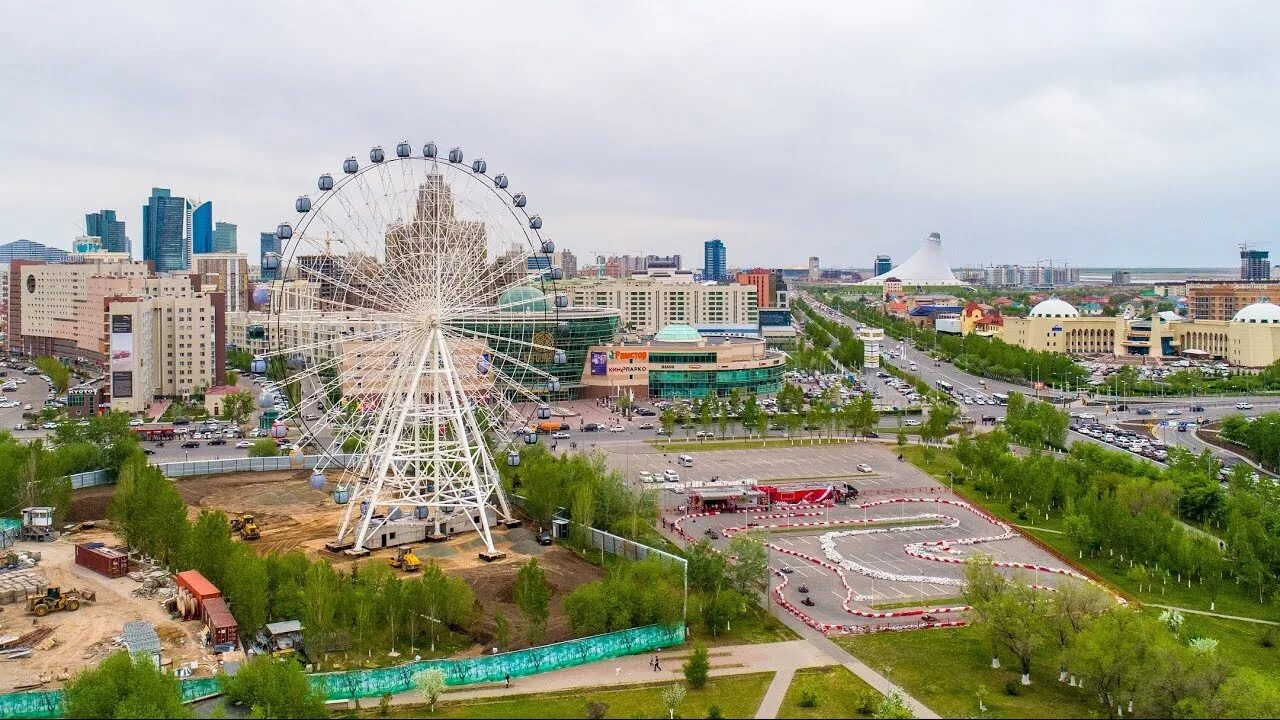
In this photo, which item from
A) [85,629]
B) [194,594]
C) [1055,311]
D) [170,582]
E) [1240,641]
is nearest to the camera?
[85,629]

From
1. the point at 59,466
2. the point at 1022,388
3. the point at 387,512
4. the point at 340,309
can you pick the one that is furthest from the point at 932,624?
the point at 1022,388

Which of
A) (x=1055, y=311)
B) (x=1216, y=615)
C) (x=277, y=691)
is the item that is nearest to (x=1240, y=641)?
(x=1216, y=615)

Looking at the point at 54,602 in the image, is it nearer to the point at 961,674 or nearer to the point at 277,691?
the point at 277,691

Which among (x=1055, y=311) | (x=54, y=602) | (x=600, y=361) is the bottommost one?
(x=54, y=602)

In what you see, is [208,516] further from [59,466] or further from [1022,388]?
[1022,388]

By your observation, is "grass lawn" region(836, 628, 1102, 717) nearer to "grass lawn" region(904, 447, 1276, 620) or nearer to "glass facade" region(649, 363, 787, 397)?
"grass lawn" region(904, 447, 1276, 620)

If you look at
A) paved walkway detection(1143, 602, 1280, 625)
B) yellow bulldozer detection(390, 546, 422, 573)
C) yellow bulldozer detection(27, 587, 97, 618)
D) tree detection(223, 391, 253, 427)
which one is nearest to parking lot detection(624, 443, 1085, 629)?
→ paved walkway detection(1143, 602, 1280, 625)
